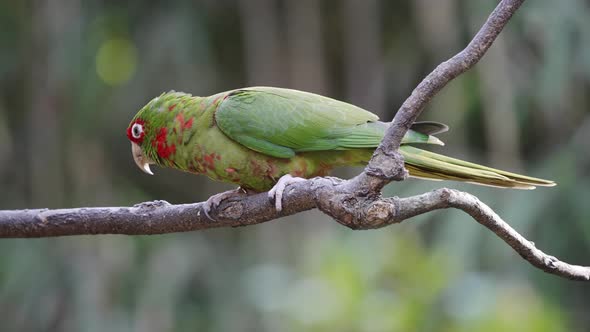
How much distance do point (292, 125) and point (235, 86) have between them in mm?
5389

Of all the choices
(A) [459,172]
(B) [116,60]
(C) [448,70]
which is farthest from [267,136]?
(B) [116,60]

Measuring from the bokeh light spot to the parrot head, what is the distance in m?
4.83

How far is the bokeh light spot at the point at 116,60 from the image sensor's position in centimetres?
849

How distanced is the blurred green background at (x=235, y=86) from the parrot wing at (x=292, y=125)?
2428mm

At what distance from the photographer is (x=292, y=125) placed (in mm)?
3377

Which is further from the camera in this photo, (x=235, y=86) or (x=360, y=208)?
(x=235, y=86)

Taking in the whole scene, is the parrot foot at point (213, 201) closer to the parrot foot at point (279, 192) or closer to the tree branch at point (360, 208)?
the tree branch at point (360, 208)

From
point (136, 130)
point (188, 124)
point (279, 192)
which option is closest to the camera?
point (279, 192)

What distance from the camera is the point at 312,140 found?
3354 millimetres

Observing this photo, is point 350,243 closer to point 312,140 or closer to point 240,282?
point 240,282

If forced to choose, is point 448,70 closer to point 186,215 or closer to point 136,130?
point 186,215

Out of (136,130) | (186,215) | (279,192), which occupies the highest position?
→ (136,130)

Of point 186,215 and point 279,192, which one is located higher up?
point 279,192

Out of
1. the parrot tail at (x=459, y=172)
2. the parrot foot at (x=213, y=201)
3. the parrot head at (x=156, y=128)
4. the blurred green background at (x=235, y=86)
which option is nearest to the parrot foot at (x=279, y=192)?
the parrot foot at (x=213, y=201)
